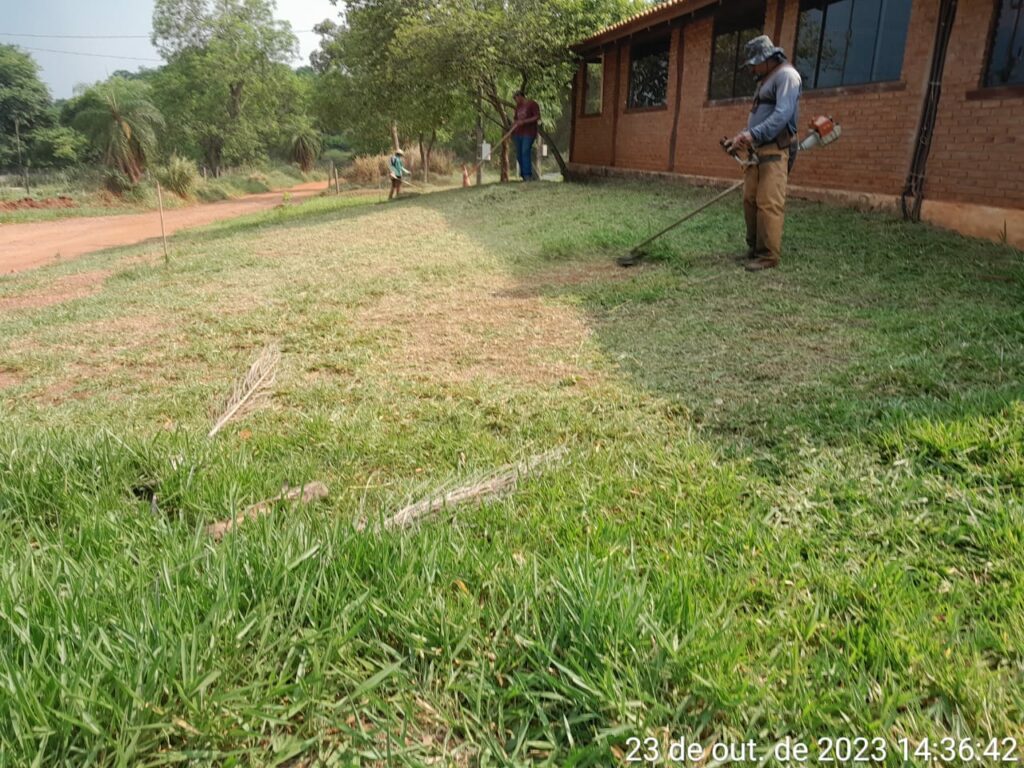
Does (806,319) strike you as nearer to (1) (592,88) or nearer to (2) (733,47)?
(2) (733,47)

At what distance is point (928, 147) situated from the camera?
25.0 ft

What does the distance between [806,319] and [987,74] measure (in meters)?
4.70

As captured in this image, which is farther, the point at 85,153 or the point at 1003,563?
the point at 85,153

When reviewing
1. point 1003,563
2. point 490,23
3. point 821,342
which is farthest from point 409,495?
point 490,23

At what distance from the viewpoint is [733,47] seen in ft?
38.1

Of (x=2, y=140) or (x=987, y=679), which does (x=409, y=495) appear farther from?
(x=2, y=140)

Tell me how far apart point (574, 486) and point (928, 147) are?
294 inches

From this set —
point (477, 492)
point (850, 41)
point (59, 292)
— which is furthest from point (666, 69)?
point (477, 492)

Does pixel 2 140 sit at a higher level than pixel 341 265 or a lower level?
higher

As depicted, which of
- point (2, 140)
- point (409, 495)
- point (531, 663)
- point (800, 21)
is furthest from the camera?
point (2, 140)

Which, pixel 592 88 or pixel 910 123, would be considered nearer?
pixel 910 123

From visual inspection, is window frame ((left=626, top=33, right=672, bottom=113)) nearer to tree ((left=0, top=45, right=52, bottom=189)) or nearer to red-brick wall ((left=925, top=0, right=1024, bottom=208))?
red-brick wall ((left=925, top=0, right=1024, bottom=208))

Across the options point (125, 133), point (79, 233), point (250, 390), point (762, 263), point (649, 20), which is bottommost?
point (79, 233)

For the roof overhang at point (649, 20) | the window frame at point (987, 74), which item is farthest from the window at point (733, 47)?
the window frame at point (987, 74)
